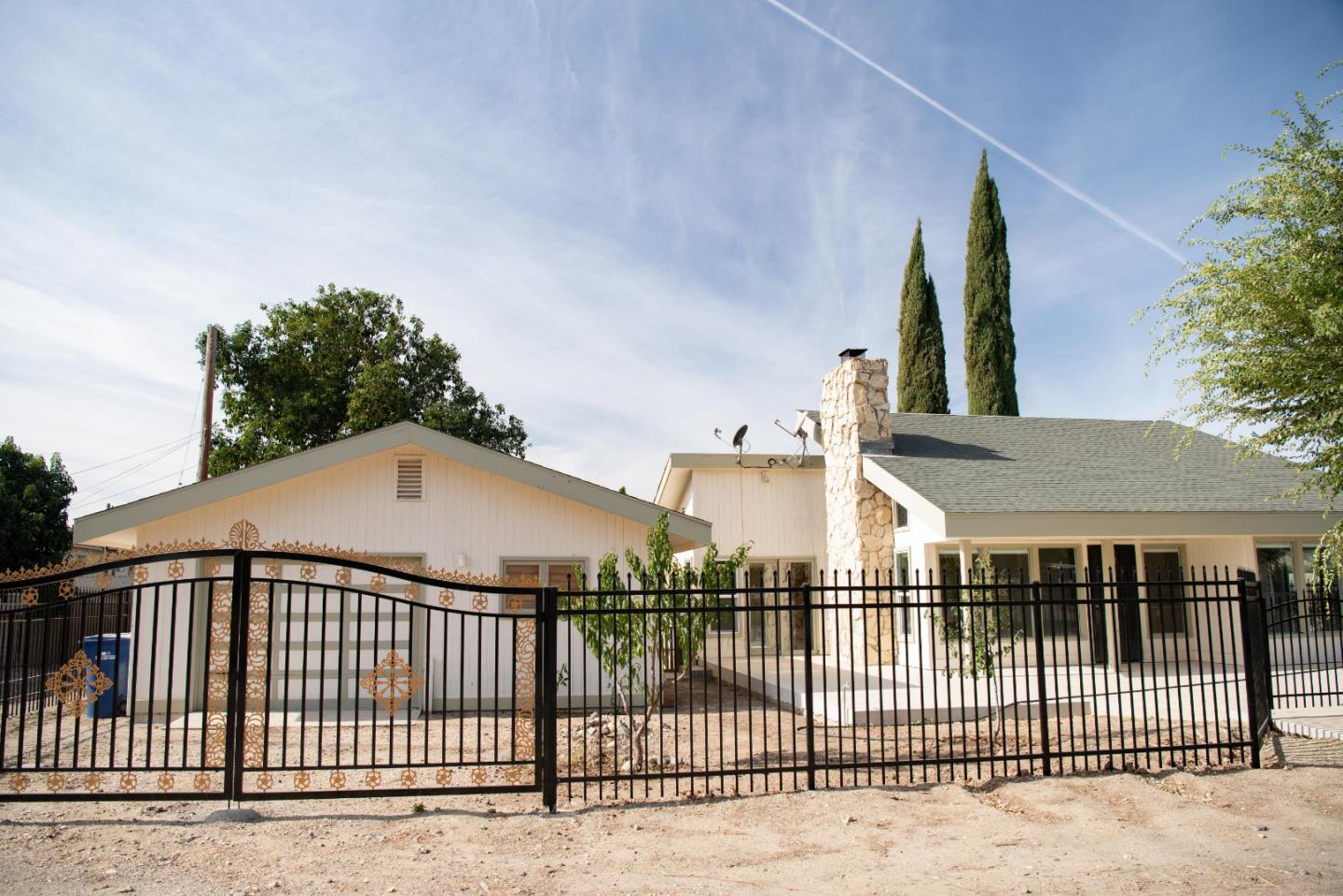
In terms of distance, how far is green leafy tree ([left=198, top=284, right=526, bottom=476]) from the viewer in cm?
3148

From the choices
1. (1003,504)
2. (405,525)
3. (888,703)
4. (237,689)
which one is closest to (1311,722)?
(888,703)

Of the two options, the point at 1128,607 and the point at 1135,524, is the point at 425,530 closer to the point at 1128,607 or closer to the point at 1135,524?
the point at 1135,524

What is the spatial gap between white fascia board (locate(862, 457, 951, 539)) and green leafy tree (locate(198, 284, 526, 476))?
1879cm

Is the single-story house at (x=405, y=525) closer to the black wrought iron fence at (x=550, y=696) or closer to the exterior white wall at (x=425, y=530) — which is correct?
the exterior white wall at (x=425, y=530)

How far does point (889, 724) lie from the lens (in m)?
11.0

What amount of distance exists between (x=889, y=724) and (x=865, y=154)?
28.1 ft

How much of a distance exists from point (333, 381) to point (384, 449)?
2209 cm

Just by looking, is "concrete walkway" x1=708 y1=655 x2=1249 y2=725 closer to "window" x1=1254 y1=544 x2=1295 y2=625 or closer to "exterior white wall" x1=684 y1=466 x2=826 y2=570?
"window" x1=1254 y1=544 x2=1295 y2=625

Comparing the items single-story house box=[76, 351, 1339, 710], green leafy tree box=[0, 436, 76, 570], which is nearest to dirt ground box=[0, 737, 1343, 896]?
single-story house box=[76, 351, 1339, 710]

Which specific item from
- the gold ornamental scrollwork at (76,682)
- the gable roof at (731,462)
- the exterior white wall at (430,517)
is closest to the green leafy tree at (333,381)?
the gable roof at (731,462)

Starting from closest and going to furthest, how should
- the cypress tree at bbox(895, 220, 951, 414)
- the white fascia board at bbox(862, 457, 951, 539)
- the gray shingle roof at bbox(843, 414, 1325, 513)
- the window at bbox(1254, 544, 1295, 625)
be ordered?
the white fascia board at bbox(862, 457, 951, 539) → the gray shingle roof at bbox(843, 414, 1325, 513) → the window at bbox(1254, 544, 1295, 625) → the cypress tree at bbox(895, 220, 951, 414)

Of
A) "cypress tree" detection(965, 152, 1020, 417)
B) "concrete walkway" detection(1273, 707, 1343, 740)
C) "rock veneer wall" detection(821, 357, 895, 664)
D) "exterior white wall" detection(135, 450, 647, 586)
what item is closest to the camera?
"concrete walkway" detection(1273, 707, 1343, 740)

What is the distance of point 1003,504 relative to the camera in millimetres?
14531

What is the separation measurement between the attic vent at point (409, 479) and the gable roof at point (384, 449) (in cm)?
56
